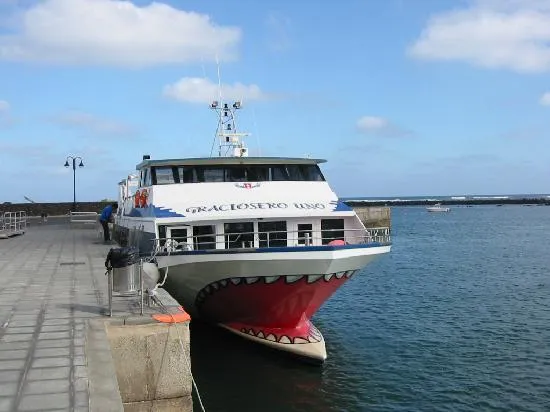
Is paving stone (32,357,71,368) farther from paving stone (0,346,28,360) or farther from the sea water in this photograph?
the sea water

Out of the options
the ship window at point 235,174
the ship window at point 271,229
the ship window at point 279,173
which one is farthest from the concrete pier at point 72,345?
the ship window at point 279,173

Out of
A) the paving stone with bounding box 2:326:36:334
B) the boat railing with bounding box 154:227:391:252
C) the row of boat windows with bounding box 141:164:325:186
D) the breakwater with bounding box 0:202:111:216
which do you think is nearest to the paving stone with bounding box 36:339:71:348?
the paving stone with bounding box 2:326:36:334

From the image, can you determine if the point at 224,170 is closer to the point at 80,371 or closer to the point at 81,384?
the point at 80,371

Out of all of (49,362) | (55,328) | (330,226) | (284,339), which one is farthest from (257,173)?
(49,362)

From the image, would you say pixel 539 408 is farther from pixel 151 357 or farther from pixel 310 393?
pixel 151 357

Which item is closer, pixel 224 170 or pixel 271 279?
pixel 271 279

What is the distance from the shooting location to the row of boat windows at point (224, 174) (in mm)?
16531

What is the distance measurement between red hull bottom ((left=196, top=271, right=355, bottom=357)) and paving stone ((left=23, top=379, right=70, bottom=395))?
7825 mm

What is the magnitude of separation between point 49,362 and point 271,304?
7945 mm

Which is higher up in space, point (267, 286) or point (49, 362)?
point (49, 362)

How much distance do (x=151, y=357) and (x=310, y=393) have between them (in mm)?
5834

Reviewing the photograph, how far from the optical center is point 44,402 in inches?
225

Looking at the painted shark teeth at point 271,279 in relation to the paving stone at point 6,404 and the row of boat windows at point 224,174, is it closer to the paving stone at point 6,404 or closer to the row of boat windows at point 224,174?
the row of boat windows at point 224,174

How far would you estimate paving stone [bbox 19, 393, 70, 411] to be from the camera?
5.59 metres
